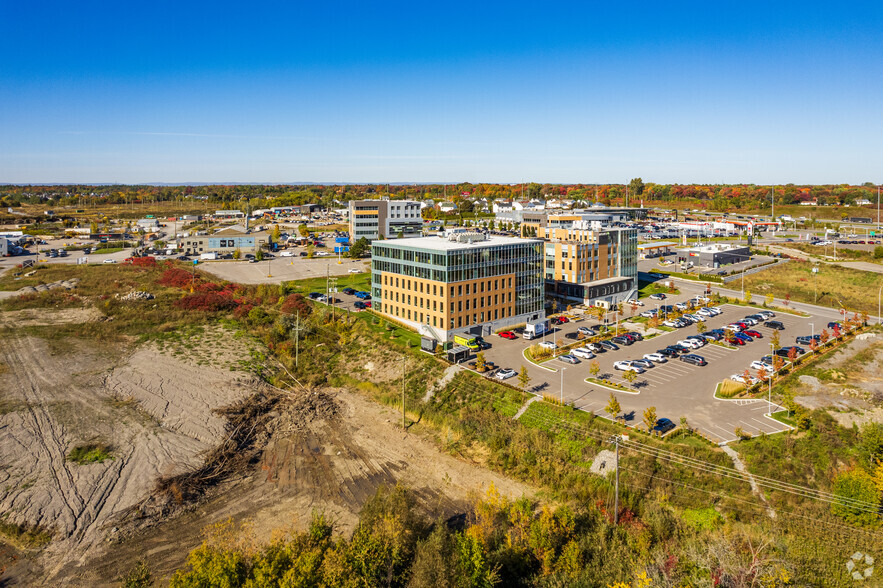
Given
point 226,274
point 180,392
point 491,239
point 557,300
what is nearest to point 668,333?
point 557,300

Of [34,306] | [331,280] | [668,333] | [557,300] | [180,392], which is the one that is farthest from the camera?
[331,280]

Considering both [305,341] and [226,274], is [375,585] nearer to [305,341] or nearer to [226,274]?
[305,341]

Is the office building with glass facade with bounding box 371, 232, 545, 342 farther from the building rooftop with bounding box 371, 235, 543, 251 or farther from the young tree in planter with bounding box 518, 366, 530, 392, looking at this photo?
the young tree in planter with bounding box 518, 366, 530, 392

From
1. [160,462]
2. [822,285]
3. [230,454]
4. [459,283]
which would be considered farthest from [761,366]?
[160,462]

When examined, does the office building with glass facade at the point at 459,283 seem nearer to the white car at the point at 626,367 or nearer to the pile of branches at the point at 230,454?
the white car at the point at 626,367

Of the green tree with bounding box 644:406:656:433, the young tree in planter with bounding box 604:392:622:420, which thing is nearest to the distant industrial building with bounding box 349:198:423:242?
the young tree in planter with bounding box 604:392:622:420

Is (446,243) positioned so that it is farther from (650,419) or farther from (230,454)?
(230,454)
